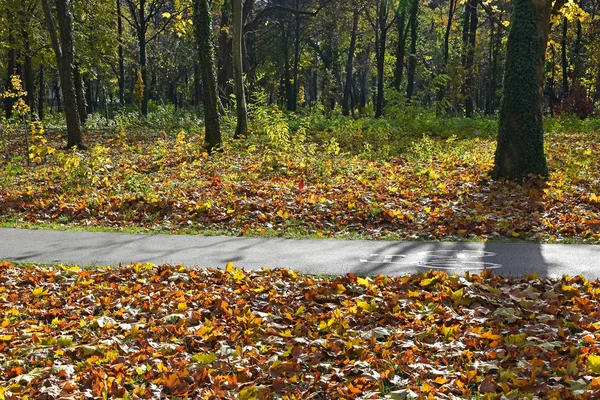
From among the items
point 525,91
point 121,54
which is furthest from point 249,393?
point 121,54

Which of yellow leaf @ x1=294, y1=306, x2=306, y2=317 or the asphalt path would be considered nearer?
yellow leaf @ x1=294, y1=306, x2=306, y2=317

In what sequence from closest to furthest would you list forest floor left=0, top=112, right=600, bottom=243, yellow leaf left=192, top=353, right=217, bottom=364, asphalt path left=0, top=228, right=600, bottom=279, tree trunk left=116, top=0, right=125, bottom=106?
1. yellow leaf left=192, top=353, right=217, bottom=364
2. asphalt path left=0, top=228, right=600, bottom=279
3. forest floor left=0, top=112, right=600, bottom=243
4. tree trunk left=116, top=0, right=125, bottom=106

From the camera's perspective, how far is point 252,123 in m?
19.3

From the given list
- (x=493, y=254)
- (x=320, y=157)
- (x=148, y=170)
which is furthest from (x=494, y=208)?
(x=148, y=170)

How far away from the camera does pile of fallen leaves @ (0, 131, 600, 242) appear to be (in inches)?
337

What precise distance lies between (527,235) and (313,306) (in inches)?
161

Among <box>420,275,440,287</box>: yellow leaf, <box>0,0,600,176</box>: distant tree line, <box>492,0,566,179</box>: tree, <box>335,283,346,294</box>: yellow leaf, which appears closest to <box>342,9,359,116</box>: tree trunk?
<box>0,0,600,176</box>: distant tree line

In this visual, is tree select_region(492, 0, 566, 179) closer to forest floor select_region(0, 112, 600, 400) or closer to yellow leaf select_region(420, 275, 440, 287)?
forest floor select_region(0, 112, 600, 400)

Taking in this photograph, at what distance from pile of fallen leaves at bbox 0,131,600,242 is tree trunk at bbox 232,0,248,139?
282cm

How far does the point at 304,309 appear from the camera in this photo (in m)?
5.20

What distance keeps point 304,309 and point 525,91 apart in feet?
24.5

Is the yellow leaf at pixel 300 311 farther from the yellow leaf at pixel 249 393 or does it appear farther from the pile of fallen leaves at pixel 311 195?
the pile of fallen leaves at pixel 311 195

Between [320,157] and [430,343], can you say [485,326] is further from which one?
[320,157]

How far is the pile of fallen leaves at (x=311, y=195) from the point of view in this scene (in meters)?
8.56
